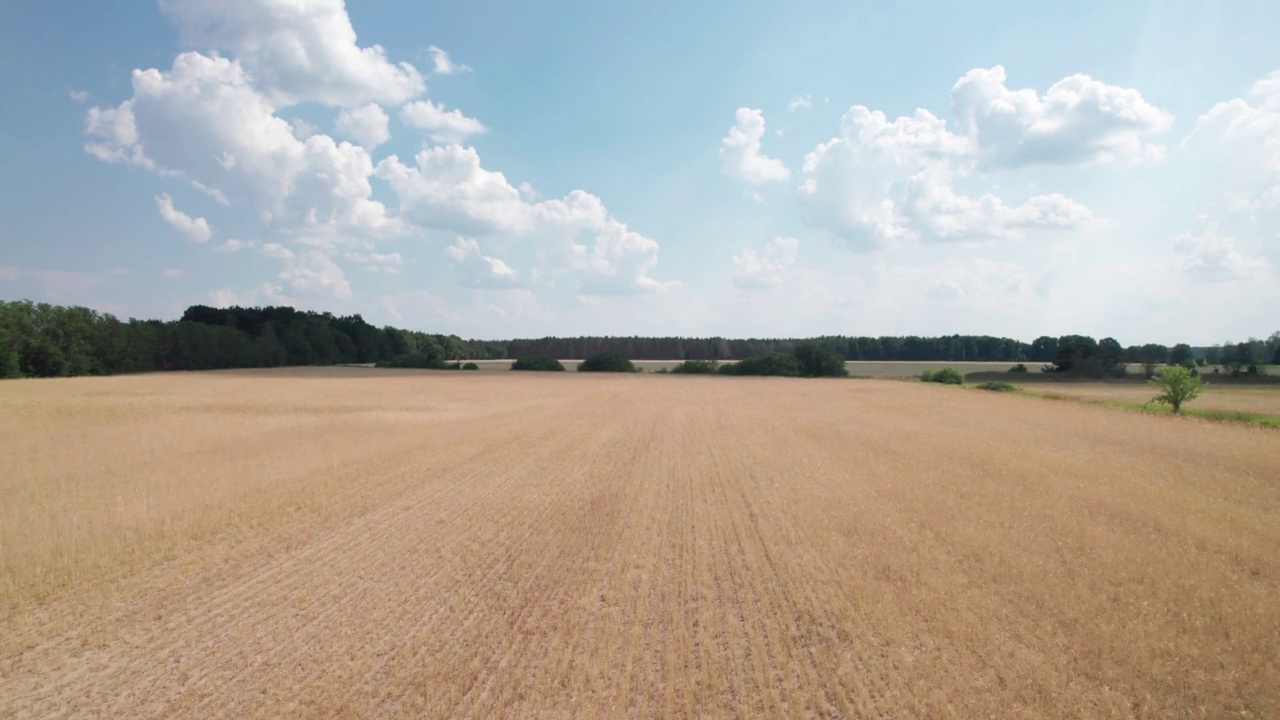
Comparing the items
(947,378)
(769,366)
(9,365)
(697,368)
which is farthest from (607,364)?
(9,365)

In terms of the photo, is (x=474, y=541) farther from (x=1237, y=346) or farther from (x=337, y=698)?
(x=1237, y=346)

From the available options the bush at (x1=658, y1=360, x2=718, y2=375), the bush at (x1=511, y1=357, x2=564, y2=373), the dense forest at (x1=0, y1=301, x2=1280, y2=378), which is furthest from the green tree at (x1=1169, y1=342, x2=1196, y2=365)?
the bush at (x1=511, y1=357, x2=564, y2=373)

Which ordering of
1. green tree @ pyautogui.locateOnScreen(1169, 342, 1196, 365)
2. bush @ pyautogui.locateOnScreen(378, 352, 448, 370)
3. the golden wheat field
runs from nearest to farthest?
1. the golden wheat field
2. green tree @ pyautogui.locateOnScreen(1169, 342, 1196, 365)
3. bush @ pyautogui.locateOnScreen(378, 352, 448, 370)

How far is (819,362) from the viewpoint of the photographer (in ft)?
246

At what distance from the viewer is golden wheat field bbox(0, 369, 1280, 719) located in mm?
5410

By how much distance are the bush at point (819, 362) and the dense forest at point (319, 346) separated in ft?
8.39

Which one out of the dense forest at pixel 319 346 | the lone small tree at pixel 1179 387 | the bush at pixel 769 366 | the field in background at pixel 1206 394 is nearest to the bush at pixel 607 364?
the bush at pixel 769 366

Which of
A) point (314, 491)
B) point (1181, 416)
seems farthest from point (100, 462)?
point (1181, 416)

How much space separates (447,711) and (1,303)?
65.9 m

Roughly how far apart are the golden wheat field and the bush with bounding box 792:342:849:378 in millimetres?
56541

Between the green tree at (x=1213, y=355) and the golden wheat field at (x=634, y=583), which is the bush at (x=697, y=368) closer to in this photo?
the green tree at (x=1213, y=355)

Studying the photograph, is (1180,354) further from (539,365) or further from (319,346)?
(319,346)

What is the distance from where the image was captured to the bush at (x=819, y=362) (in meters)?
74.6

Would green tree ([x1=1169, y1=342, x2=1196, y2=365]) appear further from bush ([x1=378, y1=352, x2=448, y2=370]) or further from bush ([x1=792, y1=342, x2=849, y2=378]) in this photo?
bush ([x1=378, y1=352, x2=448, y2=370])
